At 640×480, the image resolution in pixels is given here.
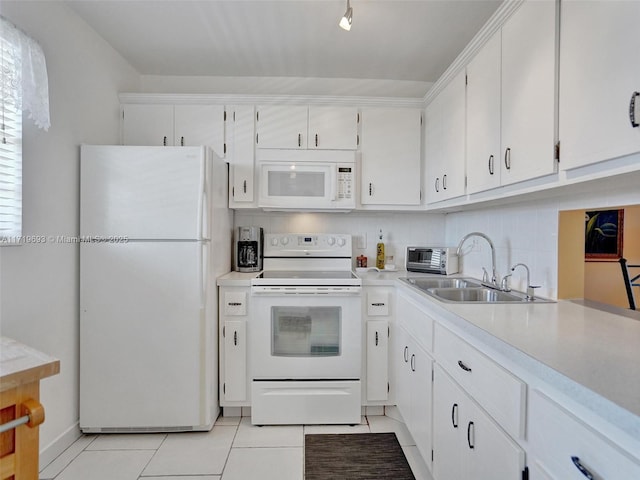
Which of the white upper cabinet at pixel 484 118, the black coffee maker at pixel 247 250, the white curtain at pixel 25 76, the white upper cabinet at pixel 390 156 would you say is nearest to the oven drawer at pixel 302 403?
the black coffee maker at pixel 247 250

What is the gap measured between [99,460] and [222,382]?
748mm

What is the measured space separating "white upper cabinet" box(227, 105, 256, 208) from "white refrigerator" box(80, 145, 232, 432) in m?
0.47

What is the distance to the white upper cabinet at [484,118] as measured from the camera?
5.10ft

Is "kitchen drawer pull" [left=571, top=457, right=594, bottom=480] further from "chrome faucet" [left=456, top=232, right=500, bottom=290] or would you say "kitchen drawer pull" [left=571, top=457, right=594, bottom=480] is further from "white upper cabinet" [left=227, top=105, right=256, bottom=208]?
"white upper cabinet" [left=227, top=105, right=256, bottom=208]

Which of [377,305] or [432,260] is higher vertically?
[432,260]

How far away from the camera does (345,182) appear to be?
8.27ft

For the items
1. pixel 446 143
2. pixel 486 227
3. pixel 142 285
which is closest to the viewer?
pixel 142 285

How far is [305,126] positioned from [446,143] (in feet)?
3.40

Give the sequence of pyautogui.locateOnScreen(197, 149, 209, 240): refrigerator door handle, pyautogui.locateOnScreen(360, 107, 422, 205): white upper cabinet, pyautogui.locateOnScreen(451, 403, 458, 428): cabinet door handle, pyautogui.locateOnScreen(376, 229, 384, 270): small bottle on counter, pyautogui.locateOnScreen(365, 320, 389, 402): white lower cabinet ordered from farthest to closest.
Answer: pyautogui.locateOnScreen(376, 229, 384, 270): small bottle on counter < pyautogui.locateOnScreen(360, 107, 422, 205): white upper cabinet < pyautogui.locateOnScreen(365, 320, 389, 402): white lower cabinet < pyautogui.locateOnScreen(197, 149, 209, 240): refrigerator door handle < pyautogui.locateOnScreen(451, 403, 458, 428): cabinet door handle

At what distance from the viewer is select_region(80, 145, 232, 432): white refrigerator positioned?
2.00 m

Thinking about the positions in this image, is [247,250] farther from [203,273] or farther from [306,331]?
[306,331]

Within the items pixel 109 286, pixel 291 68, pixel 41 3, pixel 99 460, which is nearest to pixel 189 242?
pixel 109 286

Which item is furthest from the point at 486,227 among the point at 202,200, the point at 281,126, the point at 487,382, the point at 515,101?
the point at 202,200

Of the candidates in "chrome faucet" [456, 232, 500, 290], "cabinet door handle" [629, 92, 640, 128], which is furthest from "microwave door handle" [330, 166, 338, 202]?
"cabinet door handle" [629, 92, 640, 128]
